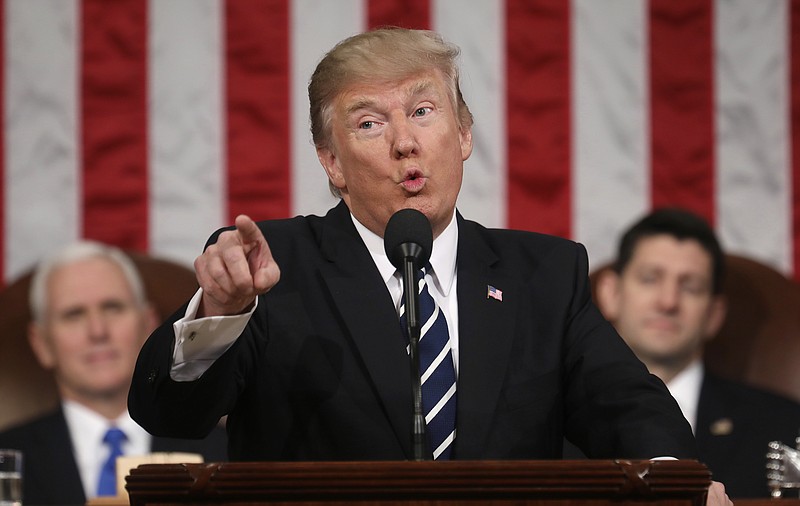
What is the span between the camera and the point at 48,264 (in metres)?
4.54

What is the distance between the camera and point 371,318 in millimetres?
2318

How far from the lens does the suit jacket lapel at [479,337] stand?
2.25 m

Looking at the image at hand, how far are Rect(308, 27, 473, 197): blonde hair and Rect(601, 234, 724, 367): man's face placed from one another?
2.19 metres

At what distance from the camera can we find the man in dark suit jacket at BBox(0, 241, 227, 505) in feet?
14.5

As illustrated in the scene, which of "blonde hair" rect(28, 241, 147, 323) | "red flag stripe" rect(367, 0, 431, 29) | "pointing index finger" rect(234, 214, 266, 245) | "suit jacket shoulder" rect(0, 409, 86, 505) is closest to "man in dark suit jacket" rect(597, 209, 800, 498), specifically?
"red flag stripe" rect(367, 0, 431, 29)

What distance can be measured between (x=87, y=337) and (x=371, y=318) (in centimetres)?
246

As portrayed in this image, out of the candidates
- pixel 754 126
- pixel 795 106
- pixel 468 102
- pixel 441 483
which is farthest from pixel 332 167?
pixel 795 106

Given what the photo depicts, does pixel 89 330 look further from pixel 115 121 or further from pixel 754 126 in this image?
pixel 754 126

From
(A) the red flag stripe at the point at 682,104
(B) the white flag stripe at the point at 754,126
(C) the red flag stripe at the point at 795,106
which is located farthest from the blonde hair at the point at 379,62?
(C) the red flag stripe at the point at 795,106

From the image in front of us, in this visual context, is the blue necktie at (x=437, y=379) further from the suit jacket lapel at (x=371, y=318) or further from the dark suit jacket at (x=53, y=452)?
the dark suit jacket at (x=53, y=452)

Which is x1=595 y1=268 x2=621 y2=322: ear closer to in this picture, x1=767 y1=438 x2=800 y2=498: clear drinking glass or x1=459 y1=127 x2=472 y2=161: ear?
x1=767 y1=438 x2=800 y2=498: clear drinking glass

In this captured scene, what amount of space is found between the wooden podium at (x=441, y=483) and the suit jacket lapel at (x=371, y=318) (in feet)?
1.81

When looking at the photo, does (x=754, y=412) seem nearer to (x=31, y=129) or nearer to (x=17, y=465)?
(x=17, y=465)

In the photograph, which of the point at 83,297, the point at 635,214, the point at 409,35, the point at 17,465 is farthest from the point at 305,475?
the point at 635,214
